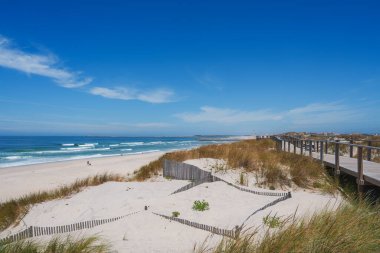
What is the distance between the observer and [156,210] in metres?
7.24

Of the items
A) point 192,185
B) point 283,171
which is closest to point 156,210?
point 192,185

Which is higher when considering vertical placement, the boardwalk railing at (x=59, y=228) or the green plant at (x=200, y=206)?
the green plant at (x=200, y=206)

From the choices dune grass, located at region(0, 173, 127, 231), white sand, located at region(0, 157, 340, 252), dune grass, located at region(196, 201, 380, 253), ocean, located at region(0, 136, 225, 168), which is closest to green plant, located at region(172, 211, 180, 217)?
white sand, located at region(0, 157, 340, 252)

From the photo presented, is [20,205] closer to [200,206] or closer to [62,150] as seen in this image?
[200,206]

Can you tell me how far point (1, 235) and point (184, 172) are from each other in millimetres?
6286

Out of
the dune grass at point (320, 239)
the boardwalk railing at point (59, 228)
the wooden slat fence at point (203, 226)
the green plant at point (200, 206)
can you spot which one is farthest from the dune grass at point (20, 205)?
the dune grass at point (320, 239)

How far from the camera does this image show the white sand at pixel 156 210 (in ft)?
18.3

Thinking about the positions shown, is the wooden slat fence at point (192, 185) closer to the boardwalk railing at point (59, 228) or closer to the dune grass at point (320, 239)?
the boardwalk railing at point (59, 228)

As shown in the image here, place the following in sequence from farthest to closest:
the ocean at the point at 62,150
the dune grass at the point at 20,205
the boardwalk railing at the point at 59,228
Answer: the ocean at the point at 62,150 → the dune grass at the point at 20,205 → the boardwalk railing at the point at 59,228

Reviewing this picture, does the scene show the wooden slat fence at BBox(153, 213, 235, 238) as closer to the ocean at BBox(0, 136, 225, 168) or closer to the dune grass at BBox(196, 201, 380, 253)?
the dune grass at BBox(196, 201, 380, 253)

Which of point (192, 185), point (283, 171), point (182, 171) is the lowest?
point (192, 185)

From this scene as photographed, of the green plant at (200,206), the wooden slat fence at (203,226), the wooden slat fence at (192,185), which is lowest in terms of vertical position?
the wooden slat fence at (203,226)

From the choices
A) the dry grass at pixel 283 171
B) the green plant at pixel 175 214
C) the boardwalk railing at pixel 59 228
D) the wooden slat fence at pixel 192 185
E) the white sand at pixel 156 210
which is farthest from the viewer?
the dry grass at pixel 283 171

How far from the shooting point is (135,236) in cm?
575
